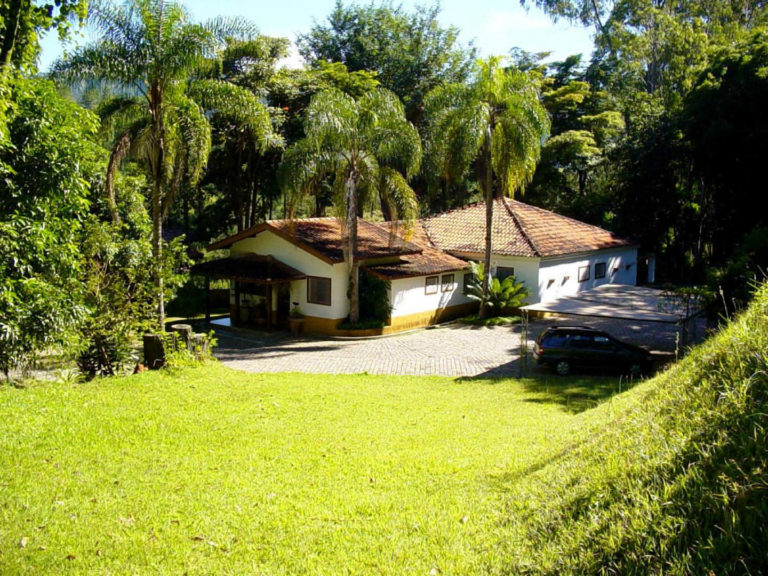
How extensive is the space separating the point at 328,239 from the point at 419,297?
15.2 feet

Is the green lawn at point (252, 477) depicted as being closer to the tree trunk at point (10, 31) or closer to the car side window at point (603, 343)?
the car side window at point (603, 343)

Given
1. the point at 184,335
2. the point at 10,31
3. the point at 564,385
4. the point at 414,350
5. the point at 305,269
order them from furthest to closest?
the point at 305,269 → the point at 414,350 → the point at 564,385 → the point at 184,335 → the point at 10,31

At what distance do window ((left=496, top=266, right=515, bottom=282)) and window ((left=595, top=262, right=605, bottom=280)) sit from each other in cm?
626

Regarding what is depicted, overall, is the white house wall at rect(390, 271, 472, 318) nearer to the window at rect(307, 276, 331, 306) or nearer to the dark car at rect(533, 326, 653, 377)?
the window at rect(307, 276, 331, 306)

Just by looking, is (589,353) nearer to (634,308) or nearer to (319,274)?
(634,308)

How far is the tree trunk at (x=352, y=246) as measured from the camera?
84.2ft

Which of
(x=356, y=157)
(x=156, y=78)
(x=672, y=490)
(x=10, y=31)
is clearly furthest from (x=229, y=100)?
(x=672, y=490)

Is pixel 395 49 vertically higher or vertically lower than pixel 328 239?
higher

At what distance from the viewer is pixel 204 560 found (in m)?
6.36

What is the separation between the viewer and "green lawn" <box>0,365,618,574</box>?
639 centimetres

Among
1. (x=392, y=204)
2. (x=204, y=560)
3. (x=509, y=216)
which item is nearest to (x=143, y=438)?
(x=204, y=560)

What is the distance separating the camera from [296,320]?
26.9 metres

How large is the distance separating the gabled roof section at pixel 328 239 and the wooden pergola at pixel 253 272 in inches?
42.5

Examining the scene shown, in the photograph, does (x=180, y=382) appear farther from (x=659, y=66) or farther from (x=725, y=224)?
(x=659, y=66)
